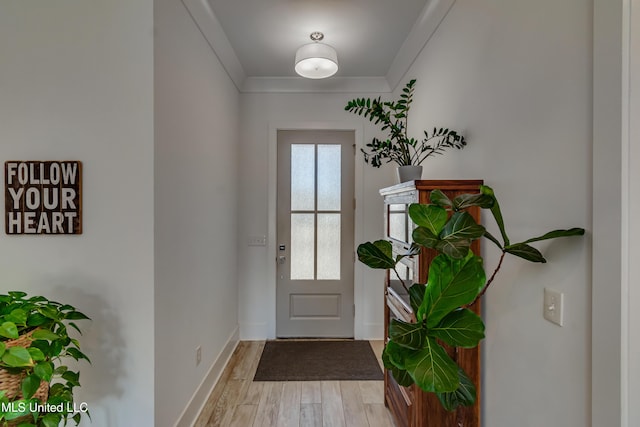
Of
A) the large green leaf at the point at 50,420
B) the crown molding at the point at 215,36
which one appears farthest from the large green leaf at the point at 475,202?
the crown molding at the point at 215,36

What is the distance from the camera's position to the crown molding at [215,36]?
6.54 feet

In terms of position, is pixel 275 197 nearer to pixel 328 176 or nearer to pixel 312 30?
pixel 328 176

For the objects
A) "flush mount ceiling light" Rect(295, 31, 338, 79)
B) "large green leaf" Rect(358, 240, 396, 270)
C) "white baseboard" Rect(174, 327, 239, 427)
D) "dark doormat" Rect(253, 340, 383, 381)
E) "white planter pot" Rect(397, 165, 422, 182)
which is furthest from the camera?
"dark doormat" Rect(253, 340, 383, 381)

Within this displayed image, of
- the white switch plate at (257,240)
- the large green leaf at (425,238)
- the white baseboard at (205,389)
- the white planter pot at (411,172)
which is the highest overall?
the white planter pot at (411,172)

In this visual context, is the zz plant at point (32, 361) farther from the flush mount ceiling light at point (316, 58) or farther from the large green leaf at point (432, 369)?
the flush mount ceiling light at point (316, 58)

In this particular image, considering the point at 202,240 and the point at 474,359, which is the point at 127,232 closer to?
the point at 202,240

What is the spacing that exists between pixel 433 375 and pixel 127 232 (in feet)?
4.79

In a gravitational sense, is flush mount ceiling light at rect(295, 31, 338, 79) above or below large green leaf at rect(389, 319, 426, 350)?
above

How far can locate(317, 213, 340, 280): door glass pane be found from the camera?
3316 millimetres

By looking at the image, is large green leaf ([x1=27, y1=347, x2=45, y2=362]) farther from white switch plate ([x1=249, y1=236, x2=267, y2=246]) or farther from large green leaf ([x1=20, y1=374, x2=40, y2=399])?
white switch plate ([x1=249, y1=236, x2=267, y2=246])

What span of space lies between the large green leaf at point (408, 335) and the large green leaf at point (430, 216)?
11.6 inches

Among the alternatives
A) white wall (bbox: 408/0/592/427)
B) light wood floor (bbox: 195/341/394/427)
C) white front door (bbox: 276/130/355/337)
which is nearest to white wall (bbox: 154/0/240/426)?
light wood floor (bbox: 195/341/394/427)

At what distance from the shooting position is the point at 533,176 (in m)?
1.17

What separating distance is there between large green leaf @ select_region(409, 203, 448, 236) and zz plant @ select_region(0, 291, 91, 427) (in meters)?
1.33
